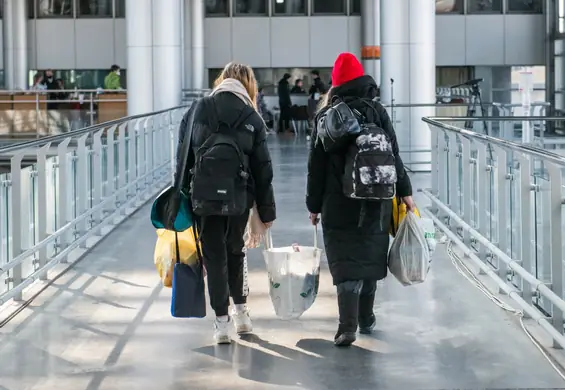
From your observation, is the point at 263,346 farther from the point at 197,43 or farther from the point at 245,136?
the point at 197,43

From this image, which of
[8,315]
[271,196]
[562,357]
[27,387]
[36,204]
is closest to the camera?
[27,387]

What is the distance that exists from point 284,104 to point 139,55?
9.90 m

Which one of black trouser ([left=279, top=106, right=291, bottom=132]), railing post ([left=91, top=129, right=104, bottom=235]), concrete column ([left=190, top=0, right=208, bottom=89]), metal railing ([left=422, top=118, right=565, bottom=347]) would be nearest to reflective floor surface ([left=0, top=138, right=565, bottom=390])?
metal railing ([left=422, top=118, right=565, bottom=347])

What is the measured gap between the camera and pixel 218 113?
5961 mm

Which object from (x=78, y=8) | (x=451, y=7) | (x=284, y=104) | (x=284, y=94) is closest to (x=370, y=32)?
(x=451, y=7)

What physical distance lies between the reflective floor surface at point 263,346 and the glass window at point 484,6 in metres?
26.0

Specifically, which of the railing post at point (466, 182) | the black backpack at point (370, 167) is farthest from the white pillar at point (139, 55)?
the black backpack at point (370, 167)

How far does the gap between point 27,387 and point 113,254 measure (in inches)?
170

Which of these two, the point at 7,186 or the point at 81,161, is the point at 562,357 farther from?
the point at 81,161

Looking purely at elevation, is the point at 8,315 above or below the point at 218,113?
below

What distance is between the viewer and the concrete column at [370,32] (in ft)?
102

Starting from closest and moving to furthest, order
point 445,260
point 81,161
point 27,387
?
point 27,387, point 445,260, point 81,161

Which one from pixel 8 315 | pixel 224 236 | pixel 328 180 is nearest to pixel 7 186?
pixel 8 315

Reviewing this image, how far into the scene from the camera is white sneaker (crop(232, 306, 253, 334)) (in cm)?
642
